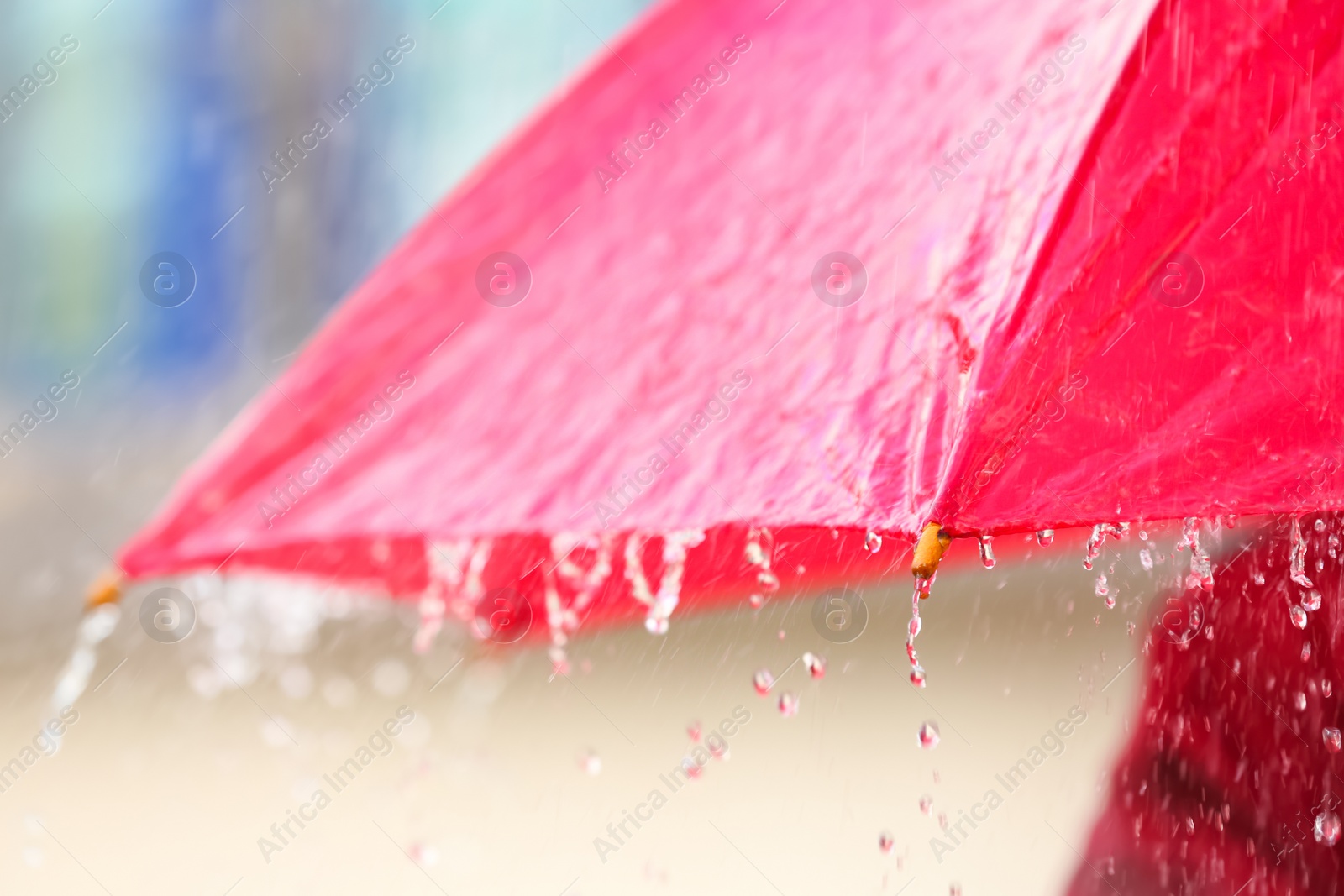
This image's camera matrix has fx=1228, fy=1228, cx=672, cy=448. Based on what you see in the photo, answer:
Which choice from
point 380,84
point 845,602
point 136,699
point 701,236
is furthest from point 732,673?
point 701,236

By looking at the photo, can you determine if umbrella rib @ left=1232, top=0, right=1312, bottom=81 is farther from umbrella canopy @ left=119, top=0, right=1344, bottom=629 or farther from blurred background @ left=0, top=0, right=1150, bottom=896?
blurred background @ left=0, top=0, right=1150, bottom=896

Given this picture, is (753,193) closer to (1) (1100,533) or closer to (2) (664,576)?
(1) (1100,533)

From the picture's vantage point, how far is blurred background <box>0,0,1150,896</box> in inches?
108

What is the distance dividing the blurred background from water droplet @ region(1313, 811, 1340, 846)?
1.74 m

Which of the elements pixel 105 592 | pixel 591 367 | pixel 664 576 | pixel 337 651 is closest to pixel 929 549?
pixel 591 367

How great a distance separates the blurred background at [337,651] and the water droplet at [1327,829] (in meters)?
1.74

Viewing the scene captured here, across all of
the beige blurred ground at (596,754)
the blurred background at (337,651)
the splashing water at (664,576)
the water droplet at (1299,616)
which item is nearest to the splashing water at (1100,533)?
the splashing water at (664,576)

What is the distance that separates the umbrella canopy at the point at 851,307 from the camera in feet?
1.49

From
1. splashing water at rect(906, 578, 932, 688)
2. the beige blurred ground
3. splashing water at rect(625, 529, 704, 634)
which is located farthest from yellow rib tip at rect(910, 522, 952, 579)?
the beige blurred ground

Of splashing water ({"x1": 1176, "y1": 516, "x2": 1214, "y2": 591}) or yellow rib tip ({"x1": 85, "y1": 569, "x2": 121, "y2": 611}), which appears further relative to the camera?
yellow rib tip ({"x1": 85, "y1": 569, "x2": 121, "y2": 611})

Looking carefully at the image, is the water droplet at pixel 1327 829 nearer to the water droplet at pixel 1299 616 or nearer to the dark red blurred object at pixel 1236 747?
the dark red blurred object at pixel 1236 747

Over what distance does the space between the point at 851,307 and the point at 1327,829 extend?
0.54 m

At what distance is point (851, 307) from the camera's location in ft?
1.79

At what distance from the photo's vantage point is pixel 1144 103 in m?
0.50
